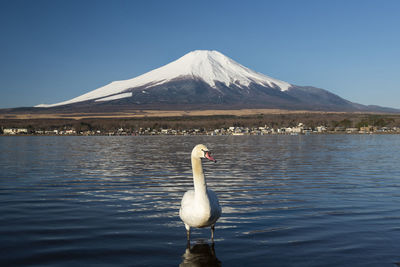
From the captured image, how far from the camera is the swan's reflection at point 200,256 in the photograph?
9117 mm

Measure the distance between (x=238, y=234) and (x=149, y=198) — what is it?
658 centimetres

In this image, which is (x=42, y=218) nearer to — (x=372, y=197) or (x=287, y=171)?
Result: (x=372, y=197)

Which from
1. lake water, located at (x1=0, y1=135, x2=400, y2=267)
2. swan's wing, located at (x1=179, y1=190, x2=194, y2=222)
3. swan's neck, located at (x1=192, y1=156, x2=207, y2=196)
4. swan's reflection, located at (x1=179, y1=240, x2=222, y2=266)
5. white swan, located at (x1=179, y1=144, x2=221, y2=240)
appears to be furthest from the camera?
swan's wing, located at (x1=179, y1=190, x2=194, y2=222)

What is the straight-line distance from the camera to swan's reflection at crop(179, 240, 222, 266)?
9.12m

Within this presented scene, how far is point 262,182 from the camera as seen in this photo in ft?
71.9

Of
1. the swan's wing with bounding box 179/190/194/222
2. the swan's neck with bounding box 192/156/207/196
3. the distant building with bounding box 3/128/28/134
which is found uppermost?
the distant building with bounding box 3/128/28/134

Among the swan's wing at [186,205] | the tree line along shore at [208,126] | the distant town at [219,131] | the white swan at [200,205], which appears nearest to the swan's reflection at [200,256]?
the white swan at [200,205]

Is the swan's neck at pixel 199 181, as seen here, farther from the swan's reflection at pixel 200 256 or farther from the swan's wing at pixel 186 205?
the swan's reflection at pixel 200 256

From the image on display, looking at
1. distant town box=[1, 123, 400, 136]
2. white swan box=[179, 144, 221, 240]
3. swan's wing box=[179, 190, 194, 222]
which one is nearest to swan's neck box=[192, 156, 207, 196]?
white swan box=[179, 144, 221, 240]

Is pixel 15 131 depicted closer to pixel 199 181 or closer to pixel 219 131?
pixel 219 131

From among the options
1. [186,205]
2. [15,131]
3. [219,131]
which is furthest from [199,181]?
[15,131]

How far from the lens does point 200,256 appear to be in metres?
9.52

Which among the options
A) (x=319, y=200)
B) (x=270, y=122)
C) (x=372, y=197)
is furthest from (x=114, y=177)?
(x=270, y=122)

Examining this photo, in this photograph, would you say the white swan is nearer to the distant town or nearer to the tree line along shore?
the distant town
